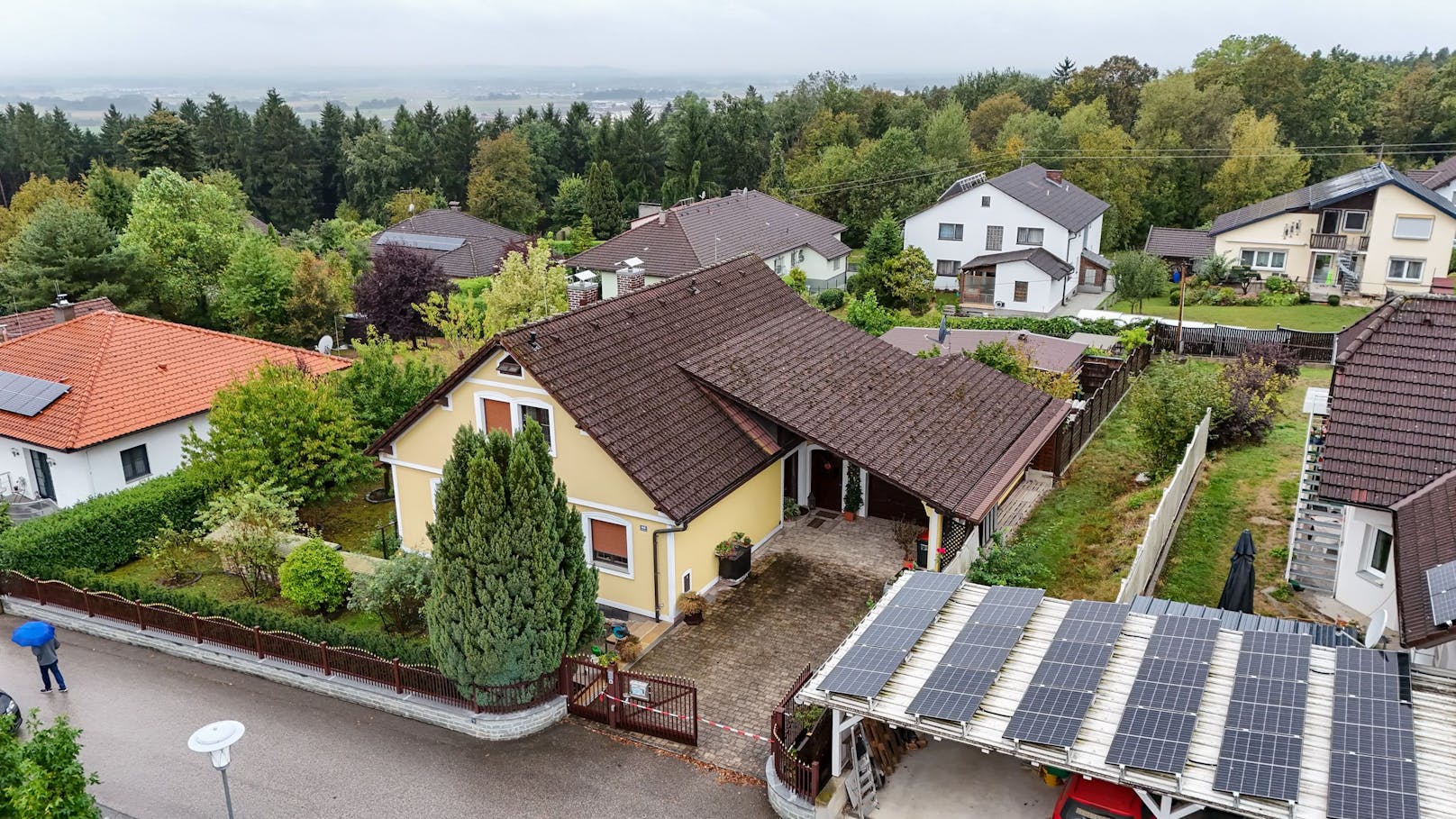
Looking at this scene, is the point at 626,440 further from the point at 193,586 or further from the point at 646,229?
the point at 646,229

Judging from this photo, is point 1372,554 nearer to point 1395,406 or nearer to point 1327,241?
point 1395,406

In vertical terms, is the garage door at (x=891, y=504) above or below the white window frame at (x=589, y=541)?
below

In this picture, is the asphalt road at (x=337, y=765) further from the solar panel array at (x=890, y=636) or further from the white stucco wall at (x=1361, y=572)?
the white stucco wall at (x=1361, y=572)

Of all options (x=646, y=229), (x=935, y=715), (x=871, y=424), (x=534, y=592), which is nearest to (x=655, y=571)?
(x=534, y=592)

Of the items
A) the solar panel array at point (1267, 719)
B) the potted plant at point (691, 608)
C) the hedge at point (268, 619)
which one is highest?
the solar panel array at point (1267, 719)

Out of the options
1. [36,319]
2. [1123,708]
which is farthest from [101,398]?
[1123,708]

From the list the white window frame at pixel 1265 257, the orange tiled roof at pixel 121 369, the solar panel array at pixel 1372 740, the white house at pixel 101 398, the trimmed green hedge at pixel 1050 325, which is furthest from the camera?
the white window frame at pixel 1265 257

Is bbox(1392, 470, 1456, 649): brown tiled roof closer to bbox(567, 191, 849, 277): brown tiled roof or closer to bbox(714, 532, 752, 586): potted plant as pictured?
bbox(714, 532, 752, 586): potted plant

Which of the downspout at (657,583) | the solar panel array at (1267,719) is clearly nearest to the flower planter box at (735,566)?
the downspout at (657,583)
